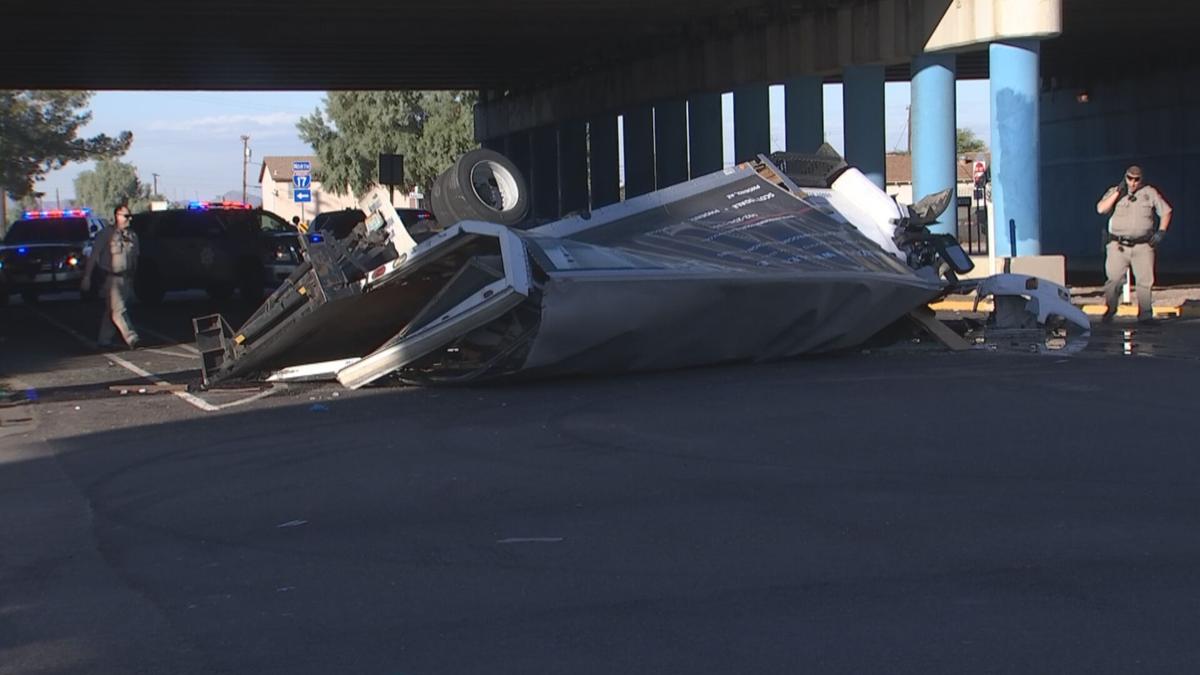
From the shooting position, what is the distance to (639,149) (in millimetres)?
39000

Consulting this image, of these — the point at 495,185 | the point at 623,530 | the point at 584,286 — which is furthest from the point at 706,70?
the point at 623,530

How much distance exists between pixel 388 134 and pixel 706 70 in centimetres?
3982

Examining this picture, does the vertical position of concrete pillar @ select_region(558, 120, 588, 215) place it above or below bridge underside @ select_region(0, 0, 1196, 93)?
below

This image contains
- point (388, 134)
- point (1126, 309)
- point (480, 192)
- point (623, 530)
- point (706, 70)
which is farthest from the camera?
point (388, 134)

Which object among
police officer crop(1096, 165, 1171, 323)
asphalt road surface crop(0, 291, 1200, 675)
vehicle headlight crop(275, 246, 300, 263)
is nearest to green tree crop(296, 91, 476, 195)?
vehicle headlight crop(275, 246, 300, 263)

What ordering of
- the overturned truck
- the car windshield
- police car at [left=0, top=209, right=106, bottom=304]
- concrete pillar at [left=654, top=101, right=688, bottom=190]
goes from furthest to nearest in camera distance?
concrete pillar at [left=654, top=101, right=688, bottom=190]
the car windshield
police car at [left=0, top=209, right=106, bottom=304]
the overturned truck

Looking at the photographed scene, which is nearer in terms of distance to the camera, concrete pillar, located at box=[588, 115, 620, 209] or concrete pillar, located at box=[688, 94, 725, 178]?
concrete pillar, located at box=[688, 94, 725, 178]

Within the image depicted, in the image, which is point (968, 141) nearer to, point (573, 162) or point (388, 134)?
point (388, 134)

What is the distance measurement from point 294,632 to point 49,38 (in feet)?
91.0

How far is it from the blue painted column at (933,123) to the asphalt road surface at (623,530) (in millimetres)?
13657

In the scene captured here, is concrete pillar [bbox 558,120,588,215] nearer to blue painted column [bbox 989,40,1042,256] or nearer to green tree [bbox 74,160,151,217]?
blue painted column [bbox 989,40,1042,256]

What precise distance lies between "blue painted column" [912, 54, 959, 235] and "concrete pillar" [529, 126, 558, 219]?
70.7ft

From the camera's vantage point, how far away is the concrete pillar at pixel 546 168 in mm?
46375

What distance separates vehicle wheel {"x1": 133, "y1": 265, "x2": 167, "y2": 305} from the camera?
27328mm
